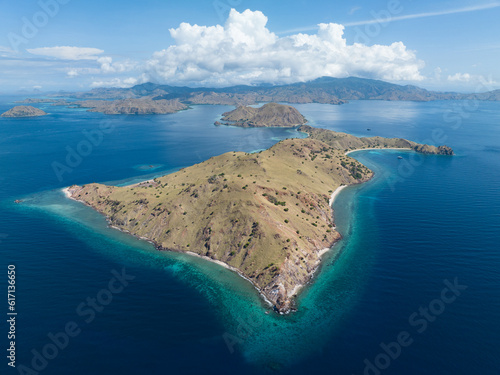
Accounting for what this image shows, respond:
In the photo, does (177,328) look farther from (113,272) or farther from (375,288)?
(375,288)

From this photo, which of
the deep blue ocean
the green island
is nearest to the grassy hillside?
the green island

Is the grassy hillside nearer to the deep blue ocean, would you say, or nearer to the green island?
the green island

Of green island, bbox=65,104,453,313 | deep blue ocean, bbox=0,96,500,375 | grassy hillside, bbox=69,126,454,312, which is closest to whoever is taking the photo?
deep blue ocean, bbox=0,96,500,375

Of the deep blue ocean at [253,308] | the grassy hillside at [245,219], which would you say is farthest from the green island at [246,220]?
the deep blue ocean at [253,308]

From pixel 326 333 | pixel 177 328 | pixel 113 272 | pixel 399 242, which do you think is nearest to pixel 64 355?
pixel 177 328

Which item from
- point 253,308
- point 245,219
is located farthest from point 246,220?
point 253,308

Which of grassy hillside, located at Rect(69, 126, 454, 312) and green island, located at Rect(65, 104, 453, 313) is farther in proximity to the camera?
grassy hillside, located at Rect(69, 126, 454, 312)

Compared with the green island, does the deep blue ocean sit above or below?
below

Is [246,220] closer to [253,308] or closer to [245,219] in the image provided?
[245,219]

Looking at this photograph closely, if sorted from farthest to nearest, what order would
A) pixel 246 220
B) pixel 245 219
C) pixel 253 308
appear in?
pixel 245 219, pixel 246 220, pixel 253 308
